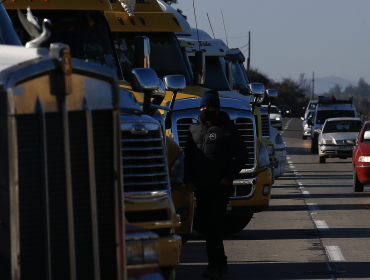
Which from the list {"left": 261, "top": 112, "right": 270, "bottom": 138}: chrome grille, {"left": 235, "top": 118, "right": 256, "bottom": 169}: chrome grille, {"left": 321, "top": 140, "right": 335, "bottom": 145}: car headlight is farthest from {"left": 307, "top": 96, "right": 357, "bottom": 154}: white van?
{"left": 235, "top": 118, "right": 256, "bottom": 169}: chrome grille

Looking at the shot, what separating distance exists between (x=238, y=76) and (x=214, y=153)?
35.7 ft

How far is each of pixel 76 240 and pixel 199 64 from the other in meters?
8.29

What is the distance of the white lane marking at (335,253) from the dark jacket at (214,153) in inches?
79.9

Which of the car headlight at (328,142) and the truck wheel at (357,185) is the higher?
the car headlight at (328,142)

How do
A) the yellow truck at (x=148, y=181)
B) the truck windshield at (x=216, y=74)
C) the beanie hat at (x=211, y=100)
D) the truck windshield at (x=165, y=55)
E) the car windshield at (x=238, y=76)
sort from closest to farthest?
the yellow truck at (x=148, y=181) < the beanie hat at (x=211, y=100) < the truck windshield at (x=165, y=55) < the truck windshield at (x=216, y=74) < the car windshield at (x=238, y=76)

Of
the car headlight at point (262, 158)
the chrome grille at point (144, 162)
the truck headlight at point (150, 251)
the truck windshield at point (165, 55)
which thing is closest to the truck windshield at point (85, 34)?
the truck windshield at point (165, 55)

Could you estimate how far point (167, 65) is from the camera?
39.0ft

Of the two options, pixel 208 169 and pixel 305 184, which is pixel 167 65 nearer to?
pixel 208 169

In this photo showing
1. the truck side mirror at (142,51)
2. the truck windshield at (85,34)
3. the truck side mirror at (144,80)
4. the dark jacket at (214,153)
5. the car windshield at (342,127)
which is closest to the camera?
the truck side mirror at (144,80)

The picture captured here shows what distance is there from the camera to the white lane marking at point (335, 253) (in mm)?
9391

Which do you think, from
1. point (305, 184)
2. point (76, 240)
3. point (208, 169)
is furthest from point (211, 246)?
point (305, 184)

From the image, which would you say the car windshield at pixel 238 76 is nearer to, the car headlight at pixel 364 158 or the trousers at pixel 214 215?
the car headlight at pixel 364 158

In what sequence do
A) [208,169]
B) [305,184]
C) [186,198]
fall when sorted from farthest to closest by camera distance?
[305,184] → [208,169] → [186,198]

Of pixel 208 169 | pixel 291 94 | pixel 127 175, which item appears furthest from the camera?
pixel 291 94
